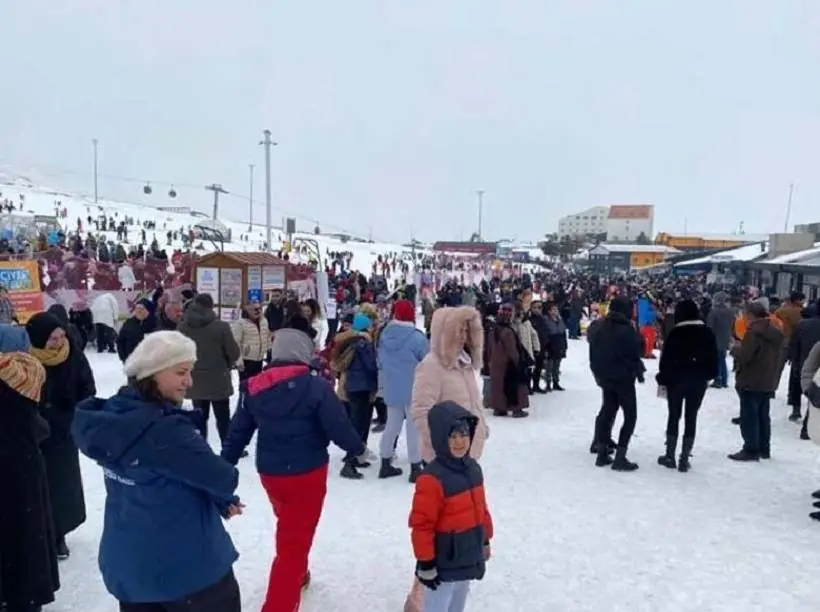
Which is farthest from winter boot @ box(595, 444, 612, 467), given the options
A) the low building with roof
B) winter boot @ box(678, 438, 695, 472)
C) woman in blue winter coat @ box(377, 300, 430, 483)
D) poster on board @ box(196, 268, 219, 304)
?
the low building with roof

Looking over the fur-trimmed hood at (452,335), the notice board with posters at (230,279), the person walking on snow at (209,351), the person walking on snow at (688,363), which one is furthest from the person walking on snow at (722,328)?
the notice board with posters at (230,279)

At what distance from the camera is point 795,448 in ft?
23.5

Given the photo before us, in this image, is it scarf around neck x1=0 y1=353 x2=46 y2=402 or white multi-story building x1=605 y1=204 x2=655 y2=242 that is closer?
scarf around neck x1=0 y1=353 x2=46 y2=402

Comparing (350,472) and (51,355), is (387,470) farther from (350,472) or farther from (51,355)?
(51,355)

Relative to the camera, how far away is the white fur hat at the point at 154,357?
2.24 metres

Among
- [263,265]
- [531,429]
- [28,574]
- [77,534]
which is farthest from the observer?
[263,265]

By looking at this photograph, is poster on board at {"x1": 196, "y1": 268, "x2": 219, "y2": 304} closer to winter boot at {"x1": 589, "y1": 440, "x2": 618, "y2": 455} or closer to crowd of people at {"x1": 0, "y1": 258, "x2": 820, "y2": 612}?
crowd of people at {"x1": 0, "y1": 258, "x2": 820, "y2": 612}

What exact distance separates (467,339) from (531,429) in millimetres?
4248

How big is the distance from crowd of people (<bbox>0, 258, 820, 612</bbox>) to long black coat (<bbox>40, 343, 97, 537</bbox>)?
1 centimetres

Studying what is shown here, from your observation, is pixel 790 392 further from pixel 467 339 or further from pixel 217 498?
pixel 217 498

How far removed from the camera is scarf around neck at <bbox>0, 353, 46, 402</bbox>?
309 centimetres

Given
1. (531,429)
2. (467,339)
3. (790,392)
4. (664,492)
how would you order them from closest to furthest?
(467,339) < (664,492) < (531,429) < (790,392)

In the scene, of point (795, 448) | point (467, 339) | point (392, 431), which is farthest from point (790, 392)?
point (467, 339)

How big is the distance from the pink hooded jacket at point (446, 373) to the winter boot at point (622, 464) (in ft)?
9.32
